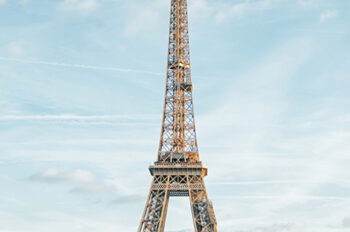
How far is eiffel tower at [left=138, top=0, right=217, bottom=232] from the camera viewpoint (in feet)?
300

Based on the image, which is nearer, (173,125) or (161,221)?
(161,221)

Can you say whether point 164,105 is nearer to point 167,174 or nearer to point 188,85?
point 188,85

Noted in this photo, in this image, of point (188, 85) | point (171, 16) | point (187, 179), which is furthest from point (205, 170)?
point (171, 16)

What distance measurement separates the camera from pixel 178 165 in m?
94.6

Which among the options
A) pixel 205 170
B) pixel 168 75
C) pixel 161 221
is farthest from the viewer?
pixel 168 75

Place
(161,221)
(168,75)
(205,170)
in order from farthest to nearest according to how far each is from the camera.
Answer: (168,75)
(205,170)
(161,221)

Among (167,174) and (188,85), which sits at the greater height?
(188,85)

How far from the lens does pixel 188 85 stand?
101438mm

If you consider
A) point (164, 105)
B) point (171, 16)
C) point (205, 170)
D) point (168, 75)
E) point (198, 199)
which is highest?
point (171, 16)

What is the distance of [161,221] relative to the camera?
90062 mm

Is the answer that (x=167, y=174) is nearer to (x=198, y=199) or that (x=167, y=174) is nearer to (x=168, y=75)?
(x=198, y=199)

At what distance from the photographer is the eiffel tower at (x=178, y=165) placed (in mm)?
91375

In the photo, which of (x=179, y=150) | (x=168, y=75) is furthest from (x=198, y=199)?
(x=168, y=75)

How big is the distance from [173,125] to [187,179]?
11941mm
